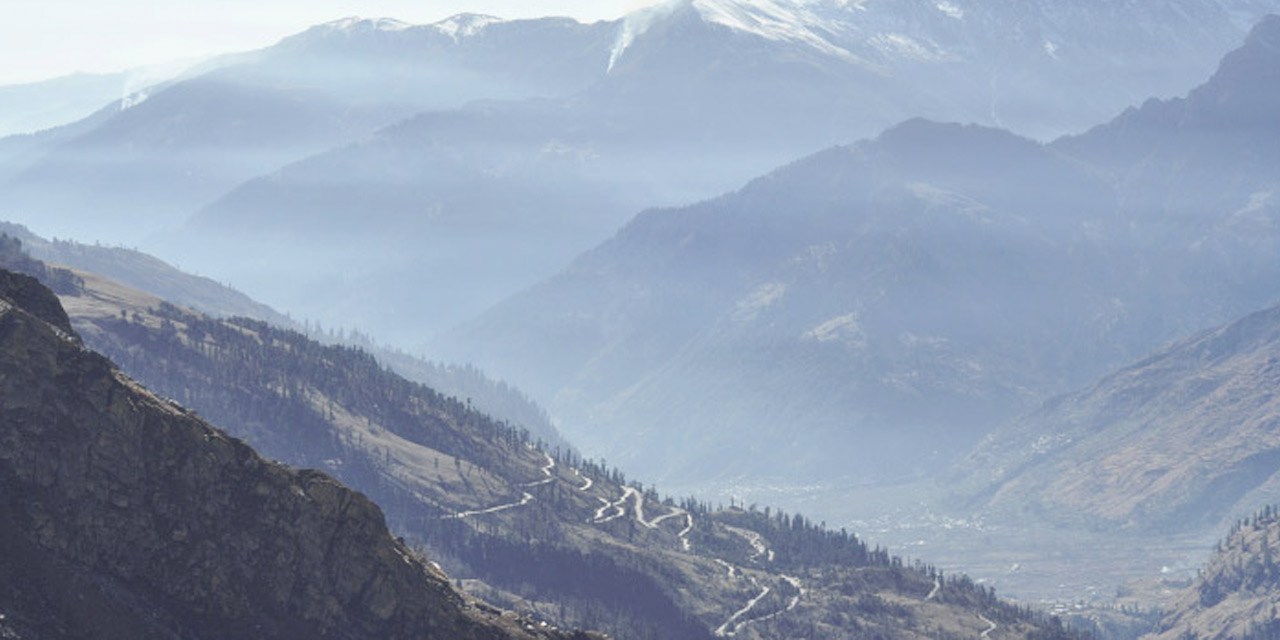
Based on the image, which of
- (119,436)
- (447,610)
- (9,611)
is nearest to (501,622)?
(447,610)

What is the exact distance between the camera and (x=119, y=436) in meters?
149

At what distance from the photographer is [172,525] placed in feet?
487

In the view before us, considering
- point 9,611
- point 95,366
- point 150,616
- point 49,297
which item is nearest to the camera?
point 9,611

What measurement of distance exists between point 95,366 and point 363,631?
23.6 metres

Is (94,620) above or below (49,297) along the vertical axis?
below

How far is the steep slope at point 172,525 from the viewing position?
14225 centimetres

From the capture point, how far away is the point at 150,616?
142 meters

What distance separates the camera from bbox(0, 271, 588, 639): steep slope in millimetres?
142250

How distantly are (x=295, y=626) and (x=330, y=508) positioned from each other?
26.5ft

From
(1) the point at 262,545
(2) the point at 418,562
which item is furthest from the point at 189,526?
(2) the point at 418,562

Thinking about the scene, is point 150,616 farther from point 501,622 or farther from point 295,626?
point 501,622

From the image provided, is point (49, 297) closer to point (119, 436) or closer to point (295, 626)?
point (119, 436)

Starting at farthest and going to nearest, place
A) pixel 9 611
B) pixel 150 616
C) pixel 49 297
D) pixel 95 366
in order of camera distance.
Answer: pixel 49 297 → pixel 95 366 → pixel 150 616 → pixel 9 611

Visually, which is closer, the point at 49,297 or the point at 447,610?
the point at 447,610
